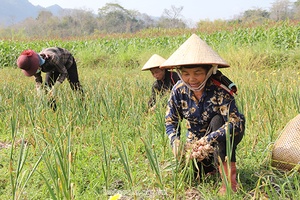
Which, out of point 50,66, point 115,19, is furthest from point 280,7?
point 50,66

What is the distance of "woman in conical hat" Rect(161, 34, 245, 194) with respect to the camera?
75.2 inches

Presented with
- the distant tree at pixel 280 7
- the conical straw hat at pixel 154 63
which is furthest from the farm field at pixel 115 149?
the distant tree at pixel 280 7

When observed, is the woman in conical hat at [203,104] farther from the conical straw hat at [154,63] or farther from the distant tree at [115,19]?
the distant tree at [115,19]

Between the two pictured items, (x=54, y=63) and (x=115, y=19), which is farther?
(x=115, y=19)

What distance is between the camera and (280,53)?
Answer: 819cm

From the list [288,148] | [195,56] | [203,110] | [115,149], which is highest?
[195,56]

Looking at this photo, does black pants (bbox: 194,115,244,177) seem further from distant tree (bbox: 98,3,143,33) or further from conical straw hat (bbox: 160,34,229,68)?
distant tree (bbox: 98,3,143,33)

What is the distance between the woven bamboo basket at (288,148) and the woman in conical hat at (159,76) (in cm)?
150

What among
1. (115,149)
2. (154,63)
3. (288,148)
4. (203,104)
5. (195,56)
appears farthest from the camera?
(154,63)

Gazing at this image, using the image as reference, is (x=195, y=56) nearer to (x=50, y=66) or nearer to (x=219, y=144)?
(x=219, y=144)

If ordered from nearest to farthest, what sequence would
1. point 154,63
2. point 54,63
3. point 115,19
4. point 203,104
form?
point 203,104
point 154,63
point 54,63
point 115,19

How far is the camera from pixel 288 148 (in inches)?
86.2

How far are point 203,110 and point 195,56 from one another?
33cm

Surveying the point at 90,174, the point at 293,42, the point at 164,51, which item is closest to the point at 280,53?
the point at 293,42
